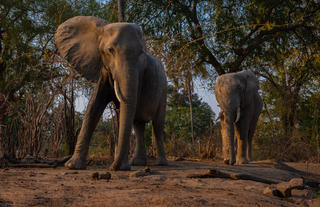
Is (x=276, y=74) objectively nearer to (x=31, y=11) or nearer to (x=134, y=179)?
(x=31, y=11)

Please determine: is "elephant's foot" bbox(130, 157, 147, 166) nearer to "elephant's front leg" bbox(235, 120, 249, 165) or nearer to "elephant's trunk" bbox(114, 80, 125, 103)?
"elephant's trunk" bbox(114, 80, 125, 103)

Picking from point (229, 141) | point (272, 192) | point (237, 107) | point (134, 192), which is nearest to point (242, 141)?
point (237, 107)

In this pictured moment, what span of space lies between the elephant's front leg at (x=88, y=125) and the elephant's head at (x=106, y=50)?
276mm

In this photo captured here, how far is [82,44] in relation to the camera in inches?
231

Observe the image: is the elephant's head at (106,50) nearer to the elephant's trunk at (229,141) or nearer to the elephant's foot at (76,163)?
the elephant's foot at (76,163)

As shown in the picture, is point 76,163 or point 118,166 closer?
point 118,166

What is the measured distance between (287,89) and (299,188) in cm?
1341

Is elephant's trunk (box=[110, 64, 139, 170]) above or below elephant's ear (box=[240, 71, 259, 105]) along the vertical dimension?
below

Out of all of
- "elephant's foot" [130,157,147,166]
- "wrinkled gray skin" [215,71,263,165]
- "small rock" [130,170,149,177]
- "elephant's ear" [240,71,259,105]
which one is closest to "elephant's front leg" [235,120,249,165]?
"wrinkled gray skin" [215,71,263,165]

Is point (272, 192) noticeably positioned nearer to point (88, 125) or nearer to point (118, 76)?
point (118, 76)

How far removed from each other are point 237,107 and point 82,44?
396 cm

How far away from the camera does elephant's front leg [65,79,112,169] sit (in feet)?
17.4

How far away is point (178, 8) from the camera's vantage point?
12.4 meters

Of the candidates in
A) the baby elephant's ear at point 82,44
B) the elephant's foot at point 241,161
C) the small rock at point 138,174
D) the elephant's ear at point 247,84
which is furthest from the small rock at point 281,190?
the elephant's ear at point 247,84
